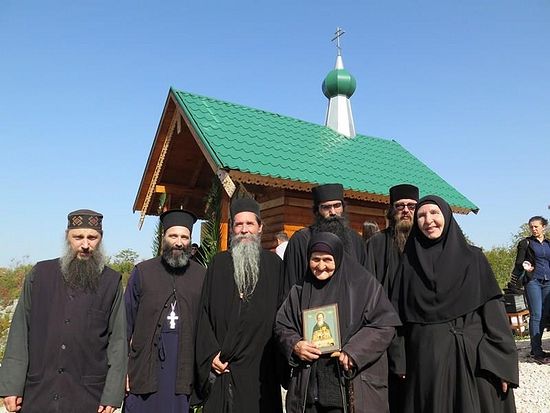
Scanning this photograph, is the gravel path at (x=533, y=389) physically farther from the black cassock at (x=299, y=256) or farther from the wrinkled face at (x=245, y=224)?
the wrinkled face at (x=245, y=224)

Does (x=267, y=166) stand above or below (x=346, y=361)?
above

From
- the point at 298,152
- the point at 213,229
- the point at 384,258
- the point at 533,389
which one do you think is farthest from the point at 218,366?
the point at 298,152

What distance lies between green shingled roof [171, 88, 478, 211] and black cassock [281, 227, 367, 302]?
3.30 m

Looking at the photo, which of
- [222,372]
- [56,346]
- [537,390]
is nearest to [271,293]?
[222,372]

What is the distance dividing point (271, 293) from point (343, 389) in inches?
42.3

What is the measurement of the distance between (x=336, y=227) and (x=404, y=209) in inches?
28.6

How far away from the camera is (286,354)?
3145 millimetres

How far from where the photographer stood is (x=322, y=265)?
10.4 feet

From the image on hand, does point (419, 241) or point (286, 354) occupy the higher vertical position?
point (419, 241)

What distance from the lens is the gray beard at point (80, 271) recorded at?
3.41 metres

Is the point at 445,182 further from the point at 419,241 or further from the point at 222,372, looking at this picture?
the point at 222,372

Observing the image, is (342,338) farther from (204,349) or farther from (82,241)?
(82,241)

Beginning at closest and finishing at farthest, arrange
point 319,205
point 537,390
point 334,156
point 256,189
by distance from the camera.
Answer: point 319,205 → point 537,390 → point 256,189 → point 334,156

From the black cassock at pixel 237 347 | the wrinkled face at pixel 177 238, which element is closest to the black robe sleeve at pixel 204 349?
the black cassock at pixel 237 347
